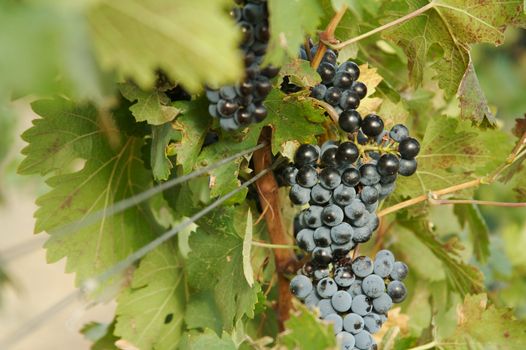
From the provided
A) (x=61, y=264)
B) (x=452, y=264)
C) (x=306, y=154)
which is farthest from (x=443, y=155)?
(x=61, y=264)

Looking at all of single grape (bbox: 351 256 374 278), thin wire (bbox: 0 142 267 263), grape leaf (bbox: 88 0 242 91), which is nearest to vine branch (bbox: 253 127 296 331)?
thin wire (bbox: 0 142 267 263)

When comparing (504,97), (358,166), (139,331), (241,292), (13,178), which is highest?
(358,166)

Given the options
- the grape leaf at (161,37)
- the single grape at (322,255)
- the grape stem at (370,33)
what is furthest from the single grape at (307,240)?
the grape leaf at (161,37)

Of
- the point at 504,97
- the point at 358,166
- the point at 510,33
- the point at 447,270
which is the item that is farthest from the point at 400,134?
the point at 510,33

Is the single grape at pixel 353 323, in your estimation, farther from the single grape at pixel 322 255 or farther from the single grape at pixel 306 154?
the single grape at pixel 306 154

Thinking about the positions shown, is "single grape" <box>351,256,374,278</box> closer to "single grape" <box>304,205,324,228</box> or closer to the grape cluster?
"single grape" <box>304,205,324,228</box>

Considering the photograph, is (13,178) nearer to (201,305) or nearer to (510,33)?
(201,305)

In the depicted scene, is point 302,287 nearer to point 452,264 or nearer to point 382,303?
point 382,303
